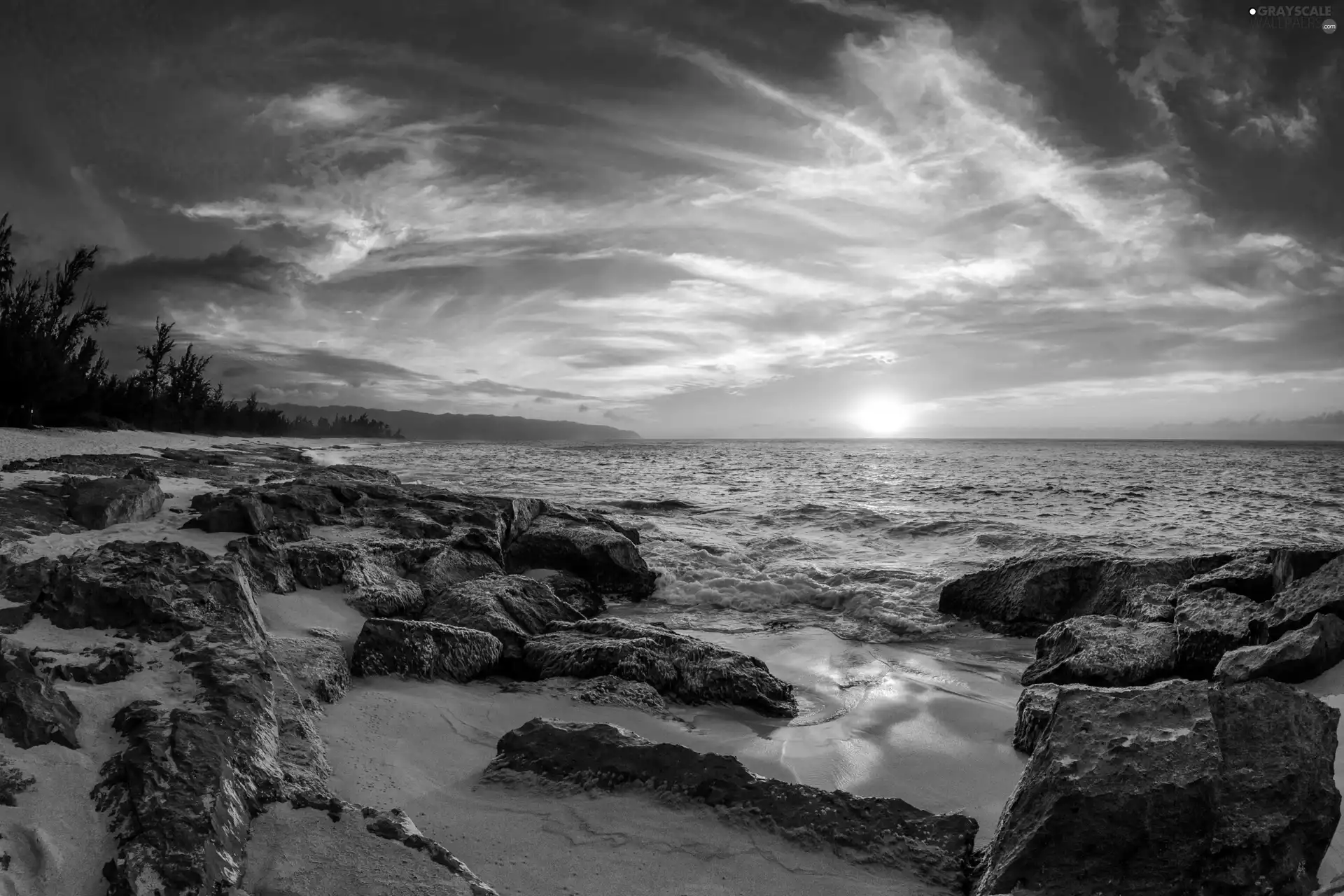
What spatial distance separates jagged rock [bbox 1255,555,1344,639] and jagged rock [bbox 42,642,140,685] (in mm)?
8943

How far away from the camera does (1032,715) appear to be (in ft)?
16.5

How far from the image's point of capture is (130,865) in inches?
101

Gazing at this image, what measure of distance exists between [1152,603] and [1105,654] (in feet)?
7.31

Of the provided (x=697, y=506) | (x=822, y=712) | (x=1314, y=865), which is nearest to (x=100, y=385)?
(x=697, y=506)

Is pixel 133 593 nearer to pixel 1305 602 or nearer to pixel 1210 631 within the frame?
pixel 1210 631

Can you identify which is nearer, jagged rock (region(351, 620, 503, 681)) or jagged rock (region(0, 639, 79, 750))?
jagged rock (region(0, 639, 79, 750))

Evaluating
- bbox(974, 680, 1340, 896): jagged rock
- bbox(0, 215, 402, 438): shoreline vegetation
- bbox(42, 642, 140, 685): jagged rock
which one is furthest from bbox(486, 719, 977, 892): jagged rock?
bbox(0, 215, 402, 438): shoreline vegetation

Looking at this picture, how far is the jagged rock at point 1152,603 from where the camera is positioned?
7512 millimetres

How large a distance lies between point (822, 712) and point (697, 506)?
1421 centimetres

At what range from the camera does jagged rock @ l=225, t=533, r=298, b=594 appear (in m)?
6.38

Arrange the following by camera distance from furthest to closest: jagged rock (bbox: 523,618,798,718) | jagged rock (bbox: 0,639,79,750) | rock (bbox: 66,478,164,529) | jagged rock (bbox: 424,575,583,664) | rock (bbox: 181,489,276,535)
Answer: rock (bbox: 181,489,276,535), rock (bbox: 66,478,164,529), jagged rock (bbox: 424,575,583,664), jagged rock (bbox: 523,618,798,718), jagged rock (bbox: 0,639,79,750)

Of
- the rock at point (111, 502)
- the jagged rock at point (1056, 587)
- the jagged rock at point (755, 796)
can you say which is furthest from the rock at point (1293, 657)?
the rock at point (111, 502)

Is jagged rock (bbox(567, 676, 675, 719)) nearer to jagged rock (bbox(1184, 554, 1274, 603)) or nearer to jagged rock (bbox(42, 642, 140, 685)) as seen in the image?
jagged rock (bbox(42, 642, 140, 685))

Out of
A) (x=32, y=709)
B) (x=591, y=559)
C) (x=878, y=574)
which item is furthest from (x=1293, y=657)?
(x=591, y=559)
